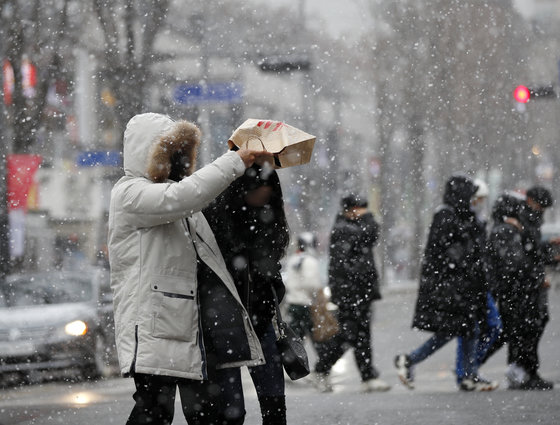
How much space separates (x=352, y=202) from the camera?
962cm

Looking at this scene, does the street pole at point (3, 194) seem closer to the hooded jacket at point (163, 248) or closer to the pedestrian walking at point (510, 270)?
the pedestrian walking at point (510, 270)

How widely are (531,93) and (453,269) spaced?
11.1 metres

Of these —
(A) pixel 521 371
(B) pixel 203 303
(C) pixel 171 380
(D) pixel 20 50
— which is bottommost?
(A) pixel 521 371

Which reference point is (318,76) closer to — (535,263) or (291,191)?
(291,191)

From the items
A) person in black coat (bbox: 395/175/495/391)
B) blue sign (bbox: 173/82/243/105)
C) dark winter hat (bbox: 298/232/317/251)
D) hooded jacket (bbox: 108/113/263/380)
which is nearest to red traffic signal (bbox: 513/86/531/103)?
blue sign (bbox: 173/82/243/105)

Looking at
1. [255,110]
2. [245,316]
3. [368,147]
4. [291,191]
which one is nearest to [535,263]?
[245,316]

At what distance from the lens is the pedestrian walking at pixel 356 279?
31.2 ft

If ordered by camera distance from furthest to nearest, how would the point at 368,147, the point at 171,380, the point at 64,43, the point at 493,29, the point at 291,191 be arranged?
1. the point at 368,147
2. the point at 291,191
3. the point at 493,29
4. the point at 64,43
5. the point at 171,380

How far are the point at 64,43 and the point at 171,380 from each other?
1597cm

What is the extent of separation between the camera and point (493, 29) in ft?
118

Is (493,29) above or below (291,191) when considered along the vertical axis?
above

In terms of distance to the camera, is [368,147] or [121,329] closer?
[121,329]

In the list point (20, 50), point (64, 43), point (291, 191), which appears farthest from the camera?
point (291, 191)

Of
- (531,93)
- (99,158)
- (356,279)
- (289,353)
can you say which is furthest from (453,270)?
(531,93)
